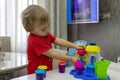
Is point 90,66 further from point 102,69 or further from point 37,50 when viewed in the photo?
point 37,50

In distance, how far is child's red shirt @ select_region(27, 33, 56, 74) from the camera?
4.53 ft

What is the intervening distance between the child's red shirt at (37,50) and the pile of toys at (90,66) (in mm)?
269

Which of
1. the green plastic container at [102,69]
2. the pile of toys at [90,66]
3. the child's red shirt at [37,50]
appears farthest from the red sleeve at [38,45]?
the green plastic container at [102,69]

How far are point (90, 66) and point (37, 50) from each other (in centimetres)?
41

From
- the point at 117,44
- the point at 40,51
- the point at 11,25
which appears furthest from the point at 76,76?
the point at 11,25

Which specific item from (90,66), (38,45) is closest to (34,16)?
(38,45)

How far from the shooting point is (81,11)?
2.42 metres

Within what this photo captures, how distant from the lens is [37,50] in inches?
54.4

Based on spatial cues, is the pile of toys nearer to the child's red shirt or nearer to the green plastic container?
the green plastic container

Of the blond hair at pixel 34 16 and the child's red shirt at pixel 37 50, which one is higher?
the blond hair at pixel 34 16

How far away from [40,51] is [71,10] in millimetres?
1384

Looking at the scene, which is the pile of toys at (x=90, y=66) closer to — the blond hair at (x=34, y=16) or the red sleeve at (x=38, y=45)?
the red sleeve at (x=38, y=45)

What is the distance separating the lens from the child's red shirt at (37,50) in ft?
4.53

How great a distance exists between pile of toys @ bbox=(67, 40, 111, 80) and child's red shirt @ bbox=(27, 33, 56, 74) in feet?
0.88
